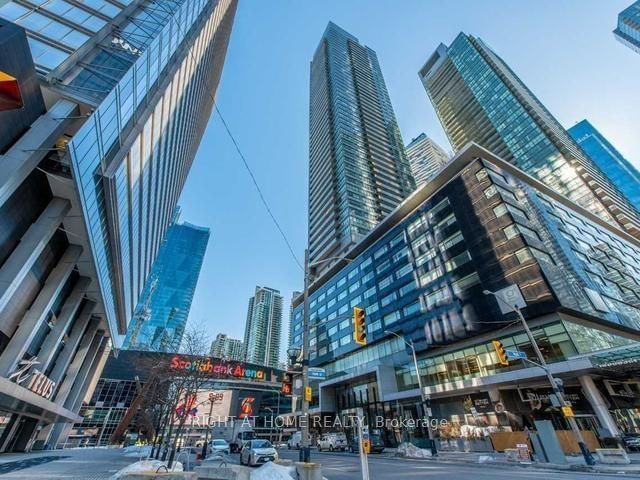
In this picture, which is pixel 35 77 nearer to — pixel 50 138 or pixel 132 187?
pixel 50 138

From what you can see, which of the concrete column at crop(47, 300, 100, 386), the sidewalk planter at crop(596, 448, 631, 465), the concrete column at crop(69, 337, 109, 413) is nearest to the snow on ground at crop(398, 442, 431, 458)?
the sidewalk planter at crop(596, 448, 631, 465)

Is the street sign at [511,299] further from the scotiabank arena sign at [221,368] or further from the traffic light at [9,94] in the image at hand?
the traffic light at [9,94]

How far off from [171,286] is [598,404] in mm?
149170

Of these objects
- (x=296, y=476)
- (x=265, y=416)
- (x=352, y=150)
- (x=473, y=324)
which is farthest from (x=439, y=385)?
(x=352, y=150)

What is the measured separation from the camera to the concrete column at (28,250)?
55.2ft

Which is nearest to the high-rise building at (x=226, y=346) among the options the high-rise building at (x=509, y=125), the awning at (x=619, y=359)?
the awning at (x=619, y=359)

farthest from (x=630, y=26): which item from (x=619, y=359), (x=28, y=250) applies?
(x=28, y=250)

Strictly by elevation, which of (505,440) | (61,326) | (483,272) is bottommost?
(505,440)

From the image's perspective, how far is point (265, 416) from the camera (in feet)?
244

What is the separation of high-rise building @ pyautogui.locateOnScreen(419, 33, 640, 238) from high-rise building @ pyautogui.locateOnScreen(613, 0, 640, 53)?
26866mm

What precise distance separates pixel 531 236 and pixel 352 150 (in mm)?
73756

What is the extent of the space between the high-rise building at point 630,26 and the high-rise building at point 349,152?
2791 inches

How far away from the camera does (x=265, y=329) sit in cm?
15875

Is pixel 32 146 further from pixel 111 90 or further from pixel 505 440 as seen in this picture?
pixel 505 440
